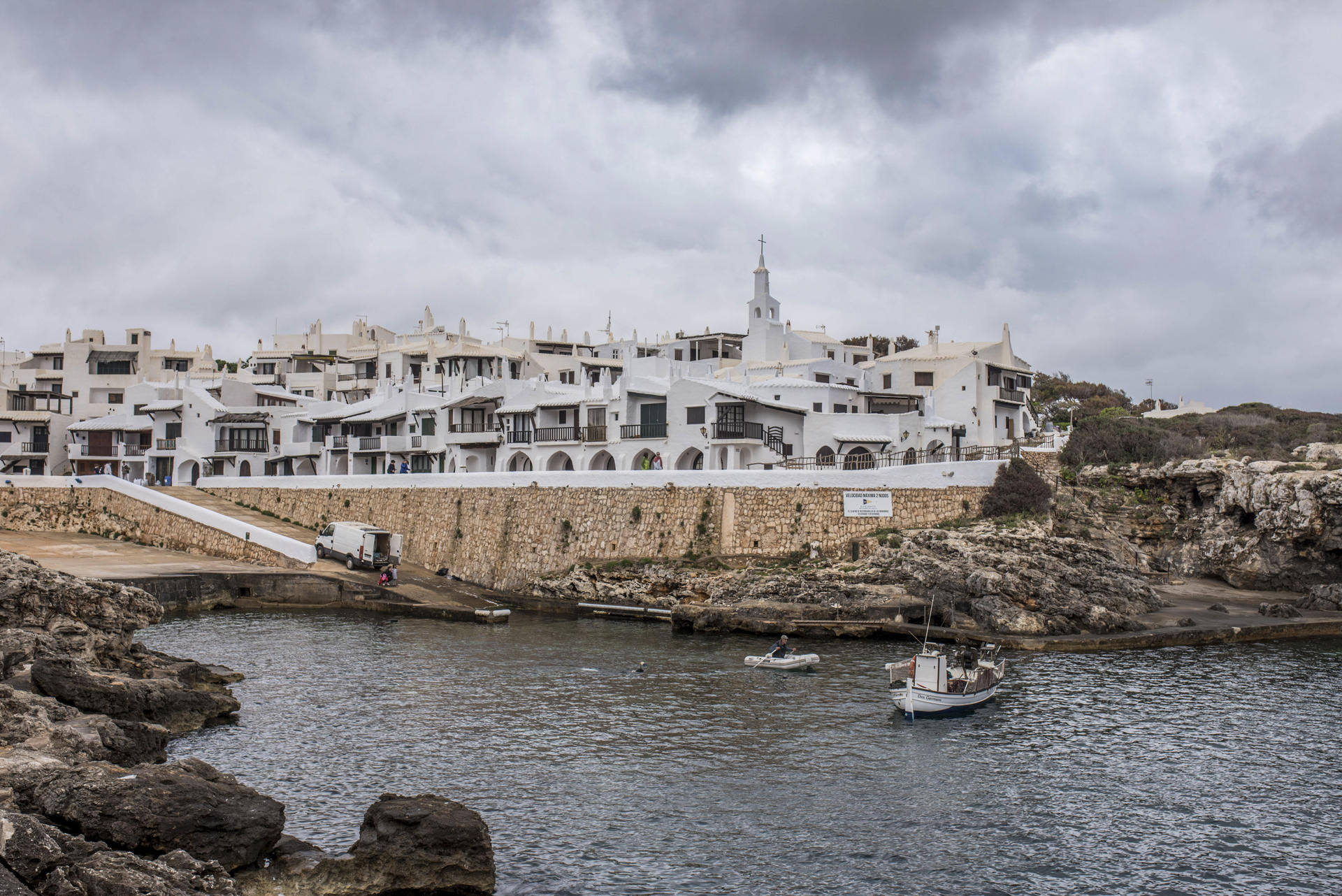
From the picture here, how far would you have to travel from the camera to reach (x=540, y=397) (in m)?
61.8

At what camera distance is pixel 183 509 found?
189 feet

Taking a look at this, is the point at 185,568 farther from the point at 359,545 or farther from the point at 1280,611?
the point at 1280,611

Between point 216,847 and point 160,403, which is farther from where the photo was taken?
point 160,403

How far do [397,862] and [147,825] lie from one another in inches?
137

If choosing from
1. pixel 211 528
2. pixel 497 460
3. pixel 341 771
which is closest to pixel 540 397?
pixel 497 460

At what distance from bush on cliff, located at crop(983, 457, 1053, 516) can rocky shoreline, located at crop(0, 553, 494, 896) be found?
33.2 m

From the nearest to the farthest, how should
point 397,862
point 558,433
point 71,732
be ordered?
1. point 397,862
2. point 71,732
3. point 558,433

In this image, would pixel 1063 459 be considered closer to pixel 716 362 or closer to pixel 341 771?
pixel 716 362

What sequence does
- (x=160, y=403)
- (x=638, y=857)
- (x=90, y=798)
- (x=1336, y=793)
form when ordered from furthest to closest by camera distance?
(x=160, y=403), (x=1336, y=793), (x=638, y=857), (x=90, y=798)

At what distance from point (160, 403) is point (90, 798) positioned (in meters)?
69.6

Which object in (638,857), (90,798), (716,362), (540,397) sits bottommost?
(638,857)

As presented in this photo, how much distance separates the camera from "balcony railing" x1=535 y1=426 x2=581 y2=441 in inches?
2329

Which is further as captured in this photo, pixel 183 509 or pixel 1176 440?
pixel 183 509

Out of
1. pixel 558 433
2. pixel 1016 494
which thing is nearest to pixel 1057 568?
pixel 1016 494
